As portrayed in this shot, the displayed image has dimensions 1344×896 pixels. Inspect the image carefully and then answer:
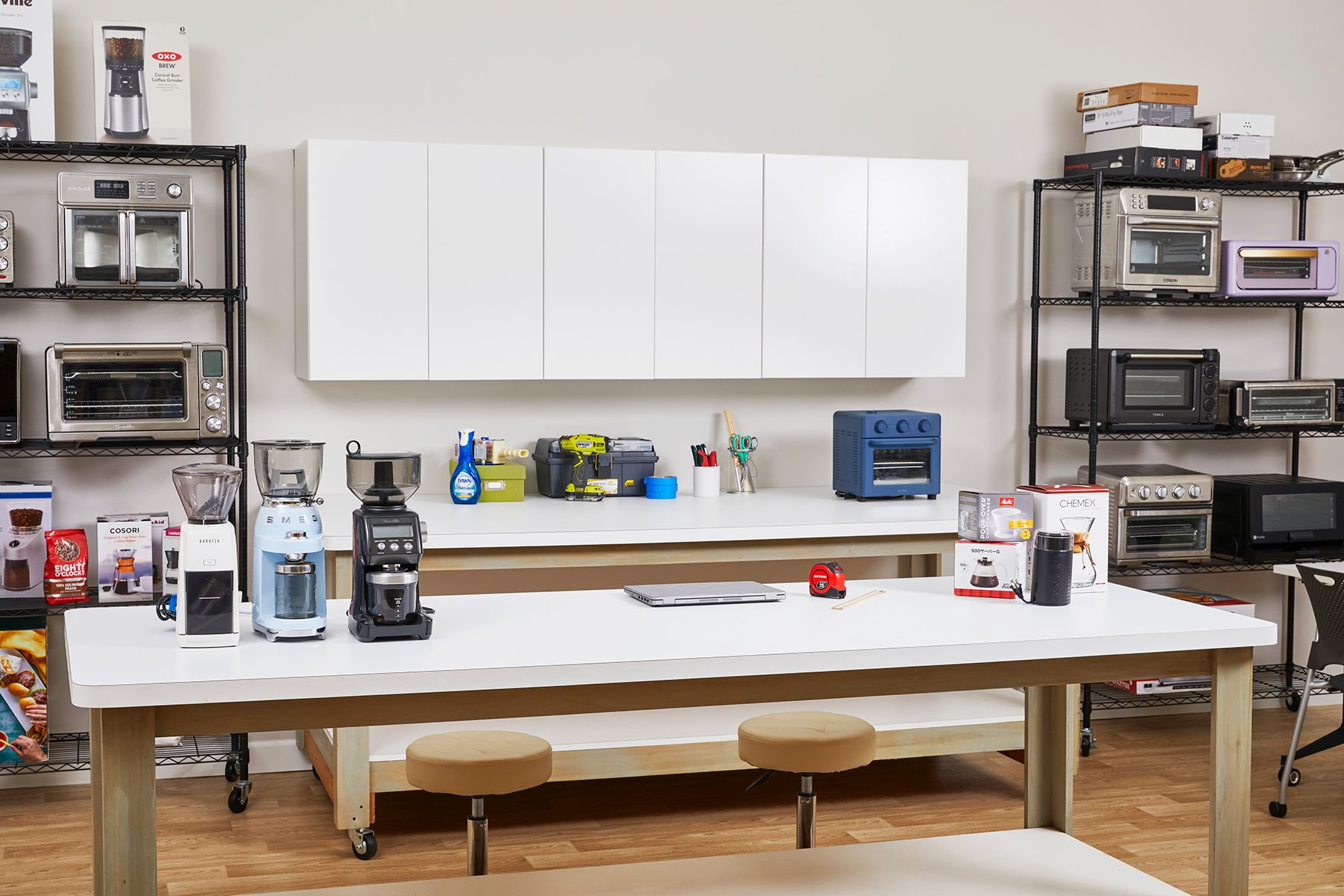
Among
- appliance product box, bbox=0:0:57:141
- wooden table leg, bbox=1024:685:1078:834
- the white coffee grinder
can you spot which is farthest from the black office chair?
appliance product box, bbox=0:0:57:141

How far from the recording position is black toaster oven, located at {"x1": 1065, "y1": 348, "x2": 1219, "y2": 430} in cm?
497

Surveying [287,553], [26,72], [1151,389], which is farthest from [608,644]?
[1151,389]

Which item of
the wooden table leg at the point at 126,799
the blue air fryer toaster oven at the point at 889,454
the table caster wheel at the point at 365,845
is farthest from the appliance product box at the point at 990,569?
the table caster wheel at the point at 365,845

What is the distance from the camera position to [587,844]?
3859mm

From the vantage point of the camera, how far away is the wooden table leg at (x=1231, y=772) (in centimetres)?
252

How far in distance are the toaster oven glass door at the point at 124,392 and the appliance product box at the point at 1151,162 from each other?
11.1 feet

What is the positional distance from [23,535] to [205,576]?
2384mm

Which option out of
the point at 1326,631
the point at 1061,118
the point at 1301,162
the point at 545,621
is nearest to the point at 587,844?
the point at 545,621

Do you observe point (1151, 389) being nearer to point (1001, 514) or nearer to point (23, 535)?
point (1001, 514)

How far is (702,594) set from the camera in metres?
2.69

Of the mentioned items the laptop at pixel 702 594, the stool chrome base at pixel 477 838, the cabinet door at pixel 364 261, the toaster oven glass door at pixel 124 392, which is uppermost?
the cabinet door at pixel 364 261

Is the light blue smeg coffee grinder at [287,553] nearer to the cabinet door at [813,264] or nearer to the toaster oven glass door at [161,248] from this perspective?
the toaster oven glass door at [161,248]

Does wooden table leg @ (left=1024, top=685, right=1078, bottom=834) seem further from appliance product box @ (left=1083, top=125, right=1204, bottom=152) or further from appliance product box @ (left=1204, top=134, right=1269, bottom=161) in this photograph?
appliance product box @ (left=1204, top=134, right=1269, bottom=161)

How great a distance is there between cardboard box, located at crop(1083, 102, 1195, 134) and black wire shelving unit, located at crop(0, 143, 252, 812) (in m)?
3.20
